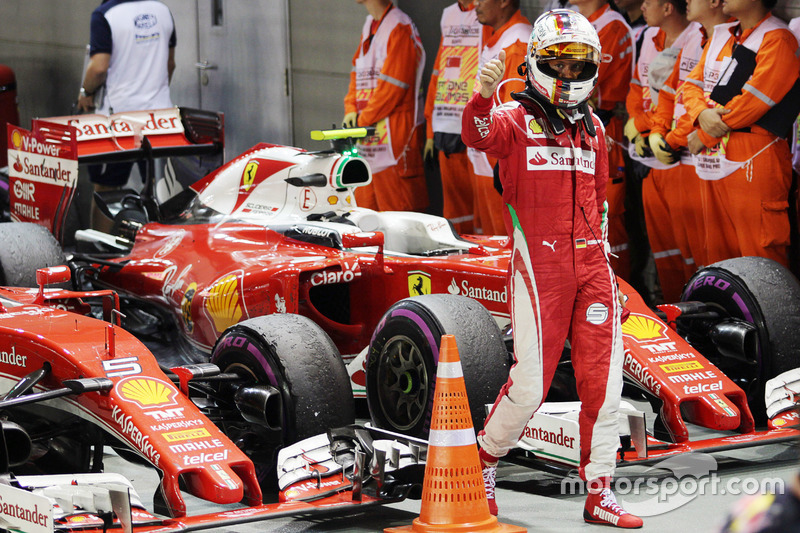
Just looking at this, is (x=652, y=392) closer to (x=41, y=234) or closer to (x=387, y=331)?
(x=387, y=331)

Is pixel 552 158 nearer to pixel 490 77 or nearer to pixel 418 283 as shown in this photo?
pixel 490 77

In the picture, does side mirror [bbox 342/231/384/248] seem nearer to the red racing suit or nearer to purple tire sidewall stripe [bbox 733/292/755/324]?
the red racing suit

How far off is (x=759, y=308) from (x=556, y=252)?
182 centimetres

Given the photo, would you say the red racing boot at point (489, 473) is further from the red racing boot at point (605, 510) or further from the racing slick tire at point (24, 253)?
the racing slick tire at point (24, 253)

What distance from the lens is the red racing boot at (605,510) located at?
15.5 feet

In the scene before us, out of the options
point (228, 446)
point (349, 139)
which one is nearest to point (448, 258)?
point (349, 139)

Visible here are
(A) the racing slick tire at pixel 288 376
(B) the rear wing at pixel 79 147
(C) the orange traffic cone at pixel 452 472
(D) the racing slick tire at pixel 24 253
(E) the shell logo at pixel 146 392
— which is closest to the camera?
(C) the orange traffic cone at pixel 452 472

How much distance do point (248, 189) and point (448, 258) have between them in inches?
68.0

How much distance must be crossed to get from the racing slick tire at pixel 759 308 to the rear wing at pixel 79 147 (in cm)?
424

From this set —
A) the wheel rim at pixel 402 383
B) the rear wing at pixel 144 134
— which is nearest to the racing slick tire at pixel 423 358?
the wheel rim at pixel 402 383

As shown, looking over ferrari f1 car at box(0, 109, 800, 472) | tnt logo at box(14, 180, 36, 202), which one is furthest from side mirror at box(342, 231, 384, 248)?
tnt logo at box(14, 180, 36, 202)

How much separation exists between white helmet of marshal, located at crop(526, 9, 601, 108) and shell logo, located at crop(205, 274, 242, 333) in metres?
2.48

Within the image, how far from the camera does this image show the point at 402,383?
575 centimetres

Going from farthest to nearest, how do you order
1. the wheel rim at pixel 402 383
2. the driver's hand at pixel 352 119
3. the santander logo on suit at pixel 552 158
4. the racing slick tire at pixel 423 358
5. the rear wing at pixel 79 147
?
the driver's hand at pixel 352 119, the rear wing at pixel 79 147, the wheel rim at pixel 402 383, the racing slick tire at pixel 423 358, the santander logo on suit at pixel 552 158
